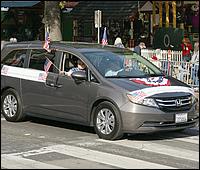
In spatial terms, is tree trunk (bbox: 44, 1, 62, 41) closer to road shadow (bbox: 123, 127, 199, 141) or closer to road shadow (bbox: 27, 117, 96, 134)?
road shadow (bbox: 27, 117, 96, 134)

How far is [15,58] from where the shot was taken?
1101cm

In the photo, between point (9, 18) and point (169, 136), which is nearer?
point (169, 136)

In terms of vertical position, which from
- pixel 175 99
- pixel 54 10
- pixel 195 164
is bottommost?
pixel 195 164

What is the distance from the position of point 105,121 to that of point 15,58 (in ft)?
9.68

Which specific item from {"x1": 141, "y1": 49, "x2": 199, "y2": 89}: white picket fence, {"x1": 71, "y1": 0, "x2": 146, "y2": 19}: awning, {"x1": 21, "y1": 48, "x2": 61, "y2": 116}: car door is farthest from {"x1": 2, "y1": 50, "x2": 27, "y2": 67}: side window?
{"x1": 71, "y1": 0, "x2": 146, "y2": 19}: awning

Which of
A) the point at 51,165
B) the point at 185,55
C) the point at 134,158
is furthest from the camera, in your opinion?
the point at 185,55

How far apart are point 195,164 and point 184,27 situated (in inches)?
747

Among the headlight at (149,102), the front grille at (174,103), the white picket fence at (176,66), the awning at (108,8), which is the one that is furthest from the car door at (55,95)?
the awning at (108,8)

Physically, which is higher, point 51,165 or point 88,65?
point 88,65

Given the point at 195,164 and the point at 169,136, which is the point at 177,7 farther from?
the point at 195,164

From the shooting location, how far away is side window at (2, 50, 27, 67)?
10812 mm

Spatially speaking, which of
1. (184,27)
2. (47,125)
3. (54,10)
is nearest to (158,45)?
(184,27)

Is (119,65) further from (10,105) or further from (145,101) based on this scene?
(10,105)

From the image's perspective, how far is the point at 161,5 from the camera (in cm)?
2634
